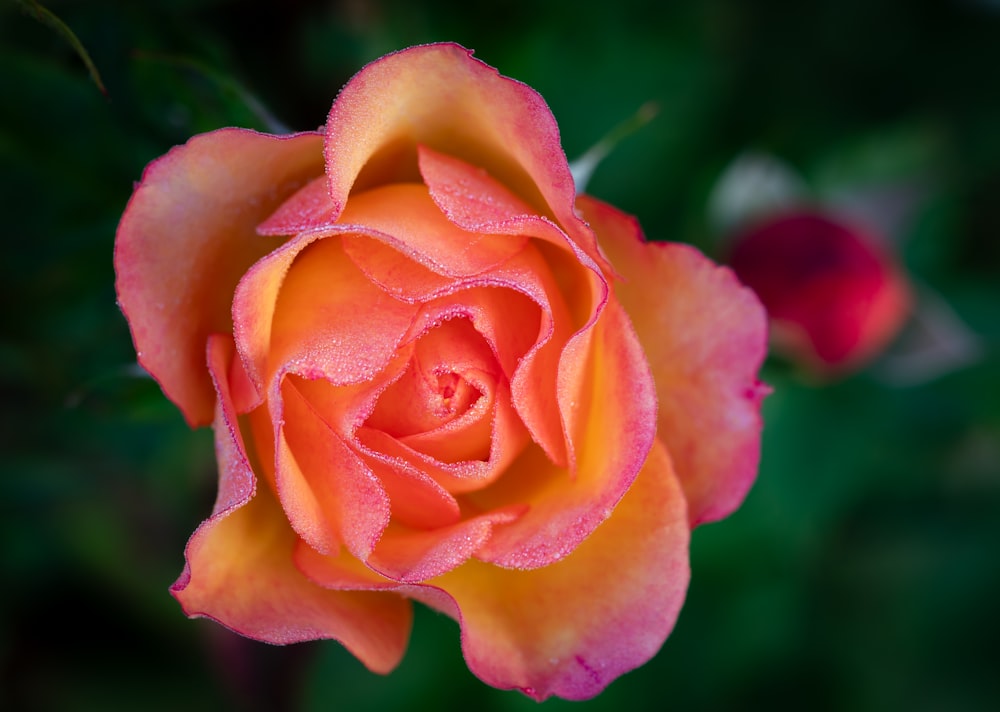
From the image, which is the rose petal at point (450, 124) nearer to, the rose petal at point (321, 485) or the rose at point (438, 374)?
the rose at point (438, 374)

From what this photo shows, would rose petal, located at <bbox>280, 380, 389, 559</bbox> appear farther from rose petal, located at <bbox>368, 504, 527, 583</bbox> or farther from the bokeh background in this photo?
the bokeh background

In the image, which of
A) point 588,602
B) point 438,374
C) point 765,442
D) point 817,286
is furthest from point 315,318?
point 765,442

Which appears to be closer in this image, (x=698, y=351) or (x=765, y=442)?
(x=698, y=351)

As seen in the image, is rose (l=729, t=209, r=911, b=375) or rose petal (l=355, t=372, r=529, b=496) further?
rose (l=729, t=209, r=911, b=375)

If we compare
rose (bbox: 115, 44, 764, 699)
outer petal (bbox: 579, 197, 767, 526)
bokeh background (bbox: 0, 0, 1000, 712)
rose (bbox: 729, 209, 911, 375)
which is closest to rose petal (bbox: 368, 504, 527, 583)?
rose (bbox: 115, 44, 764, 699)

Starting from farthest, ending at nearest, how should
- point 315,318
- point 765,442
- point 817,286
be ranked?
point 765,442 < point 817,286 < point 315,318

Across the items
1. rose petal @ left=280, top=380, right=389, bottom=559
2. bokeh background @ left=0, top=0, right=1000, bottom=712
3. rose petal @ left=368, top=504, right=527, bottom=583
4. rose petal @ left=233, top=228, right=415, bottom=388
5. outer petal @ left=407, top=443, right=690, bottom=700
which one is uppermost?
rose petal @ left=233, top=228, right=415, bottom=388

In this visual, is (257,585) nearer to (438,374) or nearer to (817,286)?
(438,374)

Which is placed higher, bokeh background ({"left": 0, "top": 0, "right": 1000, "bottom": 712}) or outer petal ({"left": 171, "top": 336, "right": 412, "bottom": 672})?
outer petal ({"left": 171, "top": 336, "right": 412, "bottom": 672})
